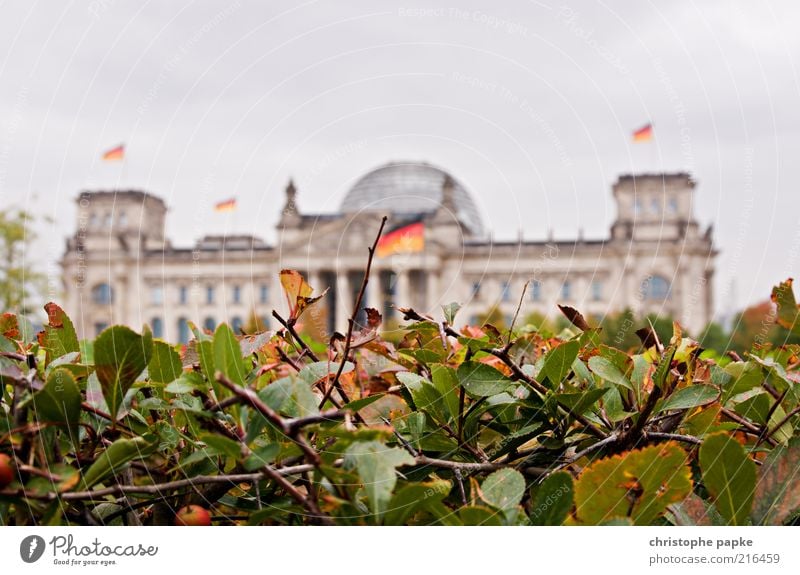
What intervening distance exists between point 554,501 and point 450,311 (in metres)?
0.19

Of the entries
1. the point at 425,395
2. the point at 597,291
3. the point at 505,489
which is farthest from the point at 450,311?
the point at 597,291

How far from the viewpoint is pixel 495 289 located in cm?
2573

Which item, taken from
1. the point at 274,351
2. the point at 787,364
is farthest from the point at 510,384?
the point at 787,364

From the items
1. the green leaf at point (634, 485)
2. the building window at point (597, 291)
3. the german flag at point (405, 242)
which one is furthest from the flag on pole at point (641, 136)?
the building window at point (597, 291)

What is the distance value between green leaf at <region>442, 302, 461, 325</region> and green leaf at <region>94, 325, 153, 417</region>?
22 cm

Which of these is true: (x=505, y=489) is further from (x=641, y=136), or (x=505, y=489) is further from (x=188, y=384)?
(x=641, y=136)

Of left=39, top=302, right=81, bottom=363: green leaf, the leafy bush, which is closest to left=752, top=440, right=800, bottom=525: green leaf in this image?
the leafy bush

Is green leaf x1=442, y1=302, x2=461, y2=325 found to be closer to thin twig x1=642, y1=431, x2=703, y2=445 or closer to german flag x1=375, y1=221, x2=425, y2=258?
thin twig x1=642, y1=431, x2=703, y2=445

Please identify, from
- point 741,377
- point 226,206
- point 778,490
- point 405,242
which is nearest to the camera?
point 778,490

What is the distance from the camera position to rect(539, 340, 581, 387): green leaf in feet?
1.57

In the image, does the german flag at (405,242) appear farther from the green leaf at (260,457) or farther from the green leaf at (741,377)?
the green leaf at (260,457)

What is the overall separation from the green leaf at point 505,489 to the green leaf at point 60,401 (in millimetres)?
196

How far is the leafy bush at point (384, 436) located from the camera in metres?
0.38

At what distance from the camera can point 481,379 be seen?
47 cm
